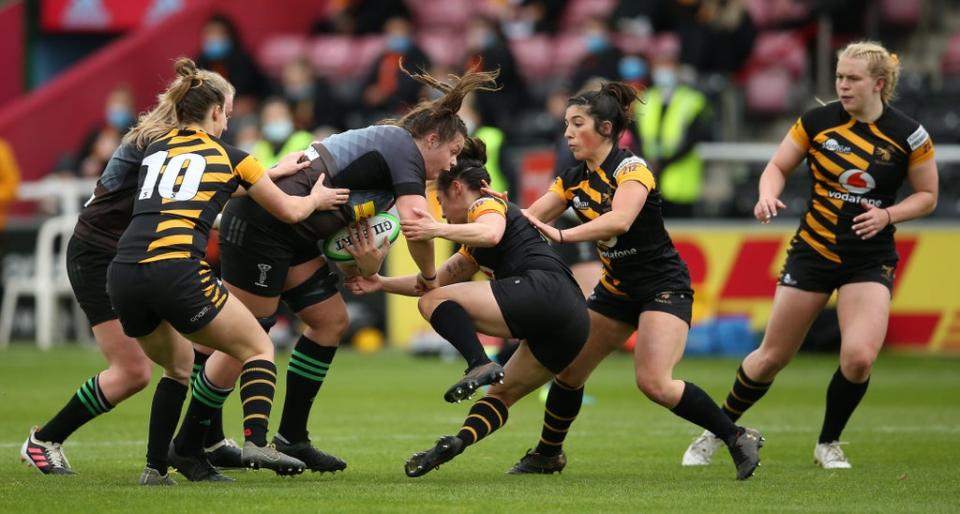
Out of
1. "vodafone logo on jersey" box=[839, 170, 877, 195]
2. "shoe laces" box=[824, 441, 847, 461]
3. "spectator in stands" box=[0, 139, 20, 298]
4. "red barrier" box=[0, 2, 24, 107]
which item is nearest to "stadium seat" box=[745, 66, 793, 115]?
"spectator in stands" box=[0, 139, 20, 298]

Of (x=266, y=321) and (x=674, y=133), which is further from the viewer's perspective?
(x=674, y=133)

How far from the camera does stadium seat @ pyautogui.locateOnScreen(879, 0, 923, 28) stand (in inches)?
694

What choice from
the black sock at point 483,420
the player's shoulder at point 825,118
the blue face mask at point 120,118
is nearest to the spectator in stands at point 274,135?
the blue face mask at point 120,118

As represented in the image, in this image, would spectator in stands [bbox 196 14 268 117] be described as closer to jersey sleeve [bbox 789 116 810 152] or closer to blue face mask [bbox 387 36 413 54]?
blue face mask [bbox 387 36 413 54]

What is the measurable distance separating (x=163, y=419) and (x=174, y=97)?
1412 mm

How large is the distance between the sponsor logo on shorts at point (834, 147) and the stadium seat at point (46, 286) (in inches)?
424

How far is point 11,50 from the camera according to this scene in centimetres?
2270

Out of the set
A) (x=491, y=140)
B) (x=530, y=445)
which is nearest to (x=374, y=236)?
(x=530, y=445)

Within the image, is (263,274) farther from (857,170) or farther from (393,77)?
(393,77)

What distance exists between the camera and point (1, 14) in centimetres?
2248

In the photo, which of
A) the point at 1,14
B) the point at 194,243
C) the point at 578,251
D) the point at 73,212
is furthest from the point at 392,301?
the point at 194,243

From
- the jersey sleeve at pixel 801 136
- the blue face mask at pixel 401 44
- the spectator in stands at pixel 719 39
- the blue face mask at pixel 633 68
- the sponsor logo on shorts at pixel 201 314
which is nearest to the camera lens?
the sponsor logo on shorts at pixel 201 314

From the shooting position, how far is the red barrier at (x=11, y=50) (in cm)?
2256

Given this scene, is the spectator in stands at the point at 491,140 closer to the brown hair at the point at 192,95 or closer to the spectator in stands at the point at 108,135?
the spectator in stands at the point at 108,135
